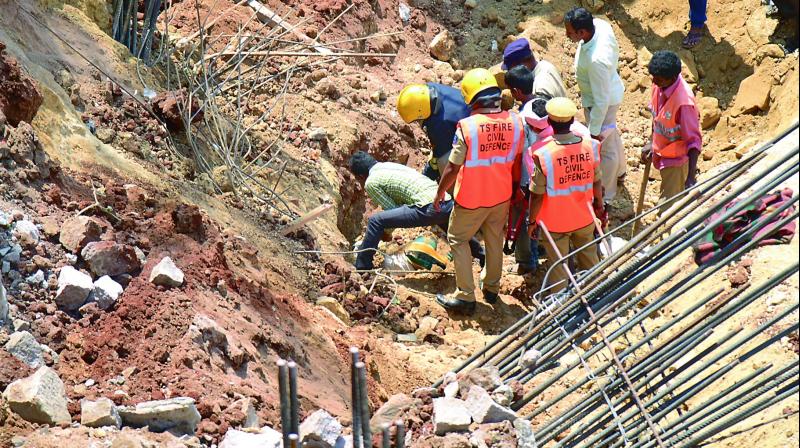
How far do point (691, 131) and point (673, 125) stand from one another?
5.5 inches

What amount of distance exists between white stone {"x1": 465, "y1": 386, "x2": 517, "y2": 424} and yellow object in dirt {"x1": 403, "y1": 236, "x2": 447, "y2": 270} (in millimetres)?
3249

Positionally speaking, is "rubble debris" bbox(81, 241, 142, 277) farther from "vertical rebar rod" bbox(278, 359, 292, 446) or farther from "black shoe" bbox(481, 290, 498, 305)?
"black shoe" bbox(481, 290, 498, 305)

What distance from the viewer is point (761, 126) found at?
9.47 m

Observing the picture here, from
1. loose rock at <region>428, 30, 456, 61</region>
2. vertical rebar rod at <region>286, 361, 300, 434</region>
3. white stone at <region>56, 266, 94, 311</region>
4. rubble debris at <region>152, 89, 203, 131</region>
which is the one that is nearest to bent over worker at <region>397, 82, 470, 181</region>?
rubble debris at <region>152, 89, 203, 131</region>

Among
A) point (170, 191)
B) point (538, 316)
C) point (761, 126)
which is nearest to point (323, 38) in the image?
point (170, 191)

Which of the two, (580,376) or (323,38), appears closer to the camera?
(580,376)

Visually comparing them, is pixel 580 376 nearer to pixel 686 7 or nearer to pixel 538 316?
pixel 538 316

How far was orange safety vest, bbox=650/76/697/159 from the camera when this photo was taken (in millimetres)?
7293

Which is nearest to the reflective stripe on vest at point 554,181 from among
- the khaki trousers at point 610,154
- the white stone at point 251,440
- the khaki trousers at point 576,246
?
the khaki trousers at point 576,246

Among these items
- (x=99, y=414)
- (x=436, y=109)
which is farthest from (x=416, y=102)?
(x=99, y=414)

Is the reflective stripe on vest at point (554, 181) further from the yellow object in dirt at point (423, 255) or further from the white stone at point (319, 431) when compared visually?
the white stone at point (319, 431)

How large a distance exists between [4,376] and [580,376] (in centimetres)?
363

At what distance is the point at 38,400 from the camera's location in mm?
4238

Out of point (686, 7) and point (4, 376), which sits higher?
point (686, 7)
